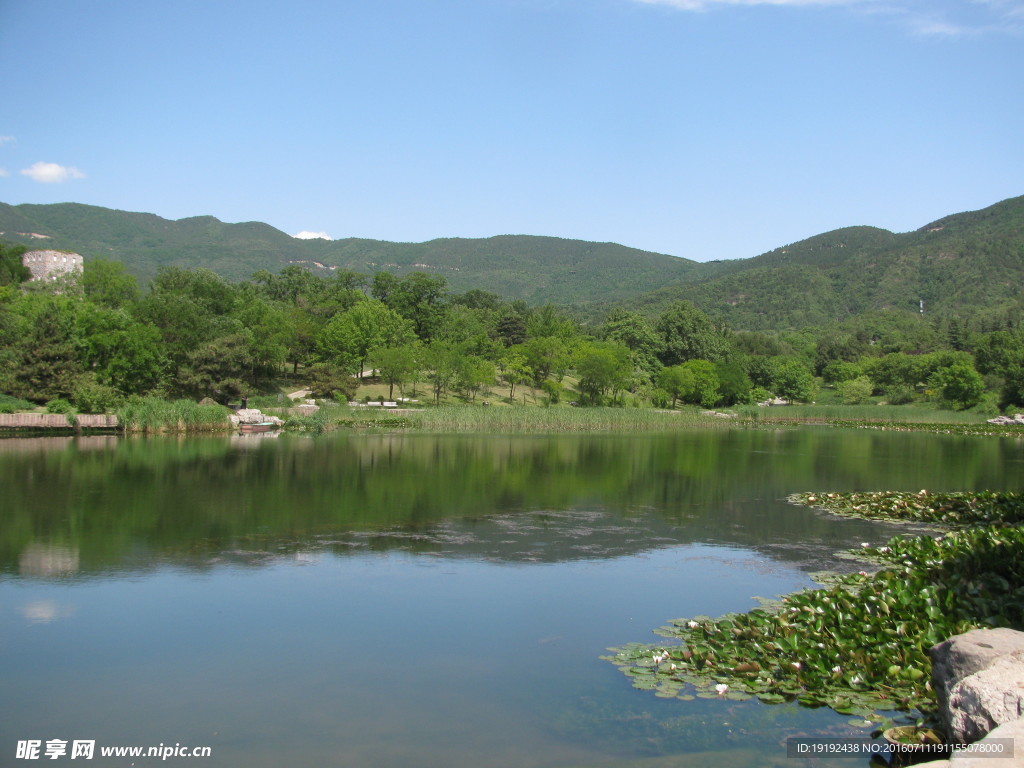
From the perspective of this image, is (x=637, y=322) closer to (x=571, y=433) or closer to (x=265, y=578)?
(x=571, y=433)

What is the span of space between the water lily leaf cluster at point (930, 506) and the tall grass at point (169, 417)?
29947 mm

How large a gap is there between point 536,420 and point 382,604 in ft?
133

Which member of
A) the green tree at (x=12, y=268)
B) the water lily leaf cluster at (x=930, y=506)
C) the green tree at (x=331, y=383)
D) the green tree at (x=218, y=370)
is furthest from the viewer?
the green tree at (x=12, y=268)

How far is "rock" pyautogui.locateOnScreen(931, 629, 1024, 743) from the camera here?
538cm

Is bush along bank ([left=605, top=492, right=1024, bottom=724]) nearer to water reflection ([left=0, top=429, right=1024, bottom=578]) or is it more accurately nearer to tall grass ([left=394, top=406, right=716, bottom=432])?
water reflection ([left=0, top=429, right=1024, bottom=578])

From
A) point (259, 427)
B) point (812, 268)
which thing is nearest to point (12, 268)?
point (259, 427)

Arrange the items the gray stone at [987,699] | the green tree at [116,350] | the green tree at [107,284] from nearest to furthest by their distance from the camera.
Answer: the gray stone at [987,699], the green tree at [116,350], the green tree at [107,284]

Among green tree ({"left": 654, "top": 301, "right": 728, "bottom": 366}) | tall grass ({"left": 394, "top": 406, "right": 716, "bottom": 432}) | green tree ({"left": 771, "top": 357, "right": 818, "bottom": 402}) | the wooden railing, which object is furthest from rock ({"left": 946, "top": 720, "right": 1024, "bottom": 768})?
green tree ({"left": 771, "top": 357, "right": 818, "bottom": 402})

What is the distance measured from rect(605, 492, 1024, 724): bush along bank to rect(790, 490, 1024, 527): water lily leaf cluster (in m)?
5.69

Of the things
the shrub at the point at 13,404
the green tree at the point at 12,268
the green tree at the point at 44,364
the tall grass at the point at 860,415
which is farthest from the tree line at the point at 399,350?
the tall grass at the point at 860,415

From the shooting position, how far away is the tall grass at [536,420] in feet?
160

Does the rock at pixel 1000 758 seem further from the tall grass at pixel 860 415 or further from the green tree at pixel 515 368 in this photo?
the tall grass at pixel 860 415

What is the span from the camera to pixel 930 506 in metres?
17.6

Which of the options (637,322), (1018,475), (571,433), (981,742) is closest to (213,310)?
(571,433)
